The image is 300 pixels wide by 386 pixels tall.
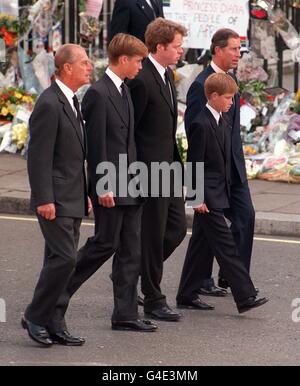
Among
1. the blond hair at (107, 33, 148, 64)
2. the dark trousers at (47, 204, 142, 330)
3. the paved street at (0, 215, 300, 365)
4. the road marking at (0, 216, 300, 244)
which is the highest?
the blond hair at (107, 33, 148, 64)

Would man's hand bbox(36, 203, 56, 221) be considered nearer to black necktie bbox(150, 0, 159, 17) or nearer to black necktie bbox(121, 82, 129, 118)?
black necktie bbox(121, 82, 129, 118)

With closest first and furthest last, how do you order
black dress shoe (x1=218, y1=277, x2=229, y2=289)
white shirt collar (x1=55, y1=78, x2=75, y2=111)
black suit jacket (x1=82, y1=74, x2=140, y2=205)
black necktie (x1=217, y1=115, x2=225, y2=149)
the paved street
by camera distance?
the paved street
white shirt collar (x1=55, y1=78, x2=75, y2=111)
black suit jacket (x1=82, y1=74, x2=140, y2=205)
black necktie (x1=217, y1=115, x2=225, y2=149)
black dress shoe (x1=218, y1=277, x2=229, y2=289)

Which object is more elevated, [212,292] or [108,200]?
[108,200]

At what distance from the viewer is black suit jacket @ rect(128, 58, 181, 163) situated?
7887 millimetres

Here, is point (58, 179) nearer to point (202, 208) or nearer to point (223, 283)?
point (202, 208)

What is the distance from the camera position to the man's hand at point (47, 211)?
7055 millimetres

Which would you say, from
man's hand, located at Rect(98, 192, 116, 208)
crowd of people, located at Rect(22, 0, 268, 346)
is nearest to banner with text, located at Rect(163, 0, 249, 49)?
crowd of people, located at Rect(22, 0, 268, 346)

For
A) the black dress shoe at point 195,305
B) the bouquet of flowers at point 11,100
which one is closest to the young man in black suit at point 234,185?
the black dress shoe at point 195,305

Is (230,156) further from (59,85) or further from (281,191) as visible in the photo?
(281,191)

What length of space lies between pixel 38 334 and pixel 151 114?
1.58 metres

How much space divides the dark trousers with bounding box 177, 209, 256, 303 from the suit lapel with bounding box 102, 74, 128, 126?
0.96 metres

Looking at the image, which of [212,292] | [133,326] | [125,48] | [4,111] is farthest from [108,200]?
[4,111]

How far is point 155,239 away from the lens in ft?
26.1

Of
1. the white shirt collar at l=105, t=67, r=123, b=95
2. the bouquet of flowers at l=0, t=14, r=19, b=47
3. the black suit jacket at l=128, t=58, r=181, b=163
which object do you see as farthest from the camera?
the bouquet of flowers at l=0, t=14, r=19, b=47
